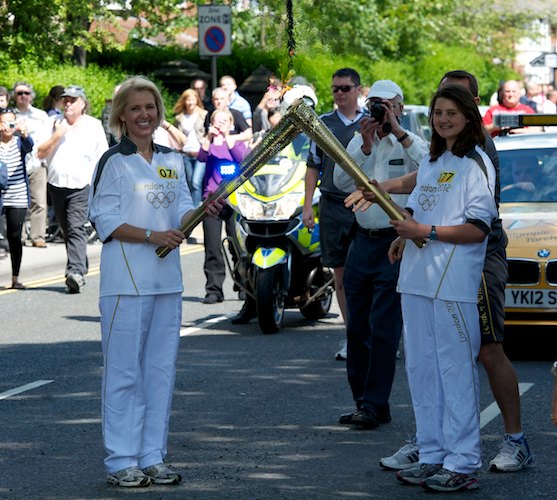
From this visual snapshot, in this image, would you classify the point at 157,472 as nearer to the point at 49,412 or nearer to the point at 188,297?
the point at 49,412

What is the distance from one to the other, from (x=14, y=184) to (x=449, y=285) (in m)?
9.91

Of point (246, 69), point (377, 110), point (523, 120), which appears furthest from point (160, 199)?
point (246, 69)

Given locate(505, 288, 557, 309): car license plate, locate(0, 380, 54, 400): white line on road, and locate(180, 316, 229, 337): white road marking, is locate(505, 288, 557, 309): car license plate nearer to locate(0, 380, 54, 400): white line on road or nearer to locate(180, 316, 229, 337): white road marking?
locate(180, 316, 229, 337): white road marking

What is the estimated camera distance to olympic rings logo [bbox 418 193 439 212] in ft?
23.4

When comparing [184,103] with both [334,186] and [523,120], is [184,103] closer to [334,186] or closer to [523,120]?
[523,120]

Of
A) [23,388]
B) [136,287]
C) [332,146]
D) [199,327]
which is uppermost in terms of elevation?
[332,146]

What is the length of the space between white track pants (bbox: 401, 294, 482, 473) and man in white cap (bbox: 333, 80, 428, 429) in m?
1.41

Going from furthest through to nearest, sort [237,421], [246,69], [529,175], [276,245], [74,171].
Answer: [246,69] < [74,171] < [276,245] < [529,175] < [237,421]

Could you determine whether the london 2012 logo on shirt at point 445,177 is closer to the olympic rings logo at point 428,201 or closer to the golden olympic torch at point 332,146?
the olympic rings logo at point 428,201

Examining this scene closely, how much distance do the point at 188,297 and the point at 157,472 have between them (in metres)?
8.22

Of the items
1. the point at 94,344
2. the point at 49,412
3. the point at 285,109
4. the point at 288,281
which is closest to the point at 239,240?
the point at 288,281

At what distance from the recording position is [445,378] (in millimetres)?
7121

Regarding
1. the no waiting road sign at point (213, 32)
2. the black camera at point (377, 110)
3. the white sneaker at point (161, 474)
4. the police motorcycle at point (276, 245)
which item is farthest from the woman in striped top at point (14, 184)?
the white sneaker at point (161, 474)

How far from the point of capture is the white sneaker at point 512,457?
7.52 meters
